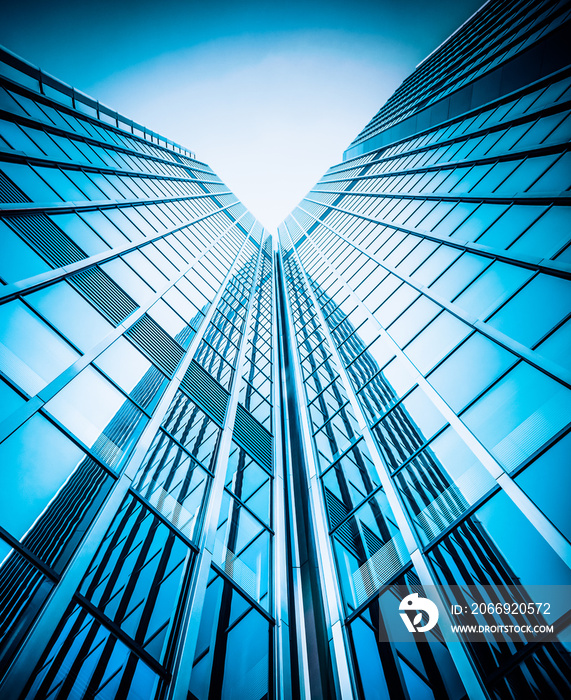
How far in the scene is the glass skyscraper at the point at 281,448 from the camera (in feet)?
20.6

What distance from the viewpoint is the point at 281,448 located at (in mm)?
16641

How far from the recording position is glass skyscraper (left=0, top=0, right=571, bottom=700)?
6.29 metres

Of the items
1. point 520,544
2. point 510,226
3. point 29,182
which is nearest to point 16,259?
point 29,182

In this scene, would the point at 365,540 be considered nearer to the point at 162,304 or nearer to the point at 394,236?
the point at 162,304

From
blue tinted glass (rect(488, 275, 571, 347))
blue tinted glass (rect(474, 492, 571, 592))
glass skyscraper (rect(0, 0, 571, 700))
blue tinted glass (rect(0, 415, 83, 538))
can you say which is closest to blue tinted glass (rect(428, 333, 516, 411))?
glass skyscraper (rect(0, 0, 571, 700))

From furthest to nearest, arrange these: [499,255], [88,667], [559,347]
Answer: [499,255], [559,347], [88,667]

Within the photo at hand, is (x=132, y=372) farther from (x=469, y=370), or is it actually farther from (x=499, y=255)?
(x=499, y=255)

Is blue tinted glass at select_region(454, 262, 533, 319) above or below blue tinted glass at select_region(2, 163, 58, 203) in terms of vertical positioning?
below

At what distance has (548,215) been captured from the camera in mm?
10797

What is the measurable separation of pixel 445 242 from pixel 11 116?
17022mm

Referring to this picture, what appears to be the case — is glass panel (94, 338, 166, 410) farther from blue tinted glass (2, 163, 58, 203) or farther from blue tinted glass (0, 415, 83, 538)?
blue tinted glass (2, 163, 58, 203)

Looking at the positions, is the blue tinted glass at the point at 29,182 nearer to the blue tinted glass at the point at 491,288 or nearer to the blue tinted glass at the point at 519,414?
the blue tinted glass at the point at 491,288

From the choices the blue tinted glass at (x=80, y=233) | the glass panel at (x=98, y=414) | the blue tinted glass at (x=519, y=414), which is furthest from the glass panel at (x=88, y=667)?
the blue tinted glass at (x=80, y=233)

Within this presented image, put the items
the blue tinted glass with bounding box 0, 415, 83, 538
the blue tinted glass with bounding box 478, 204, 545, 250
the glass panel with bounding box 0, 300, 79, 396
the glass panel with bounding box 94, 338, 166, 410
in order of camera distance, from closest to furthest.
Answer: the blue tinted glass with bounding box 0, 415, 83, 538
the glass panel with bounding box 0, 300, 79, 396
the glass panel with bounding box 94, 338, 166, 410
the blue tinted glass with bounding box 478, 204, 545, 250
